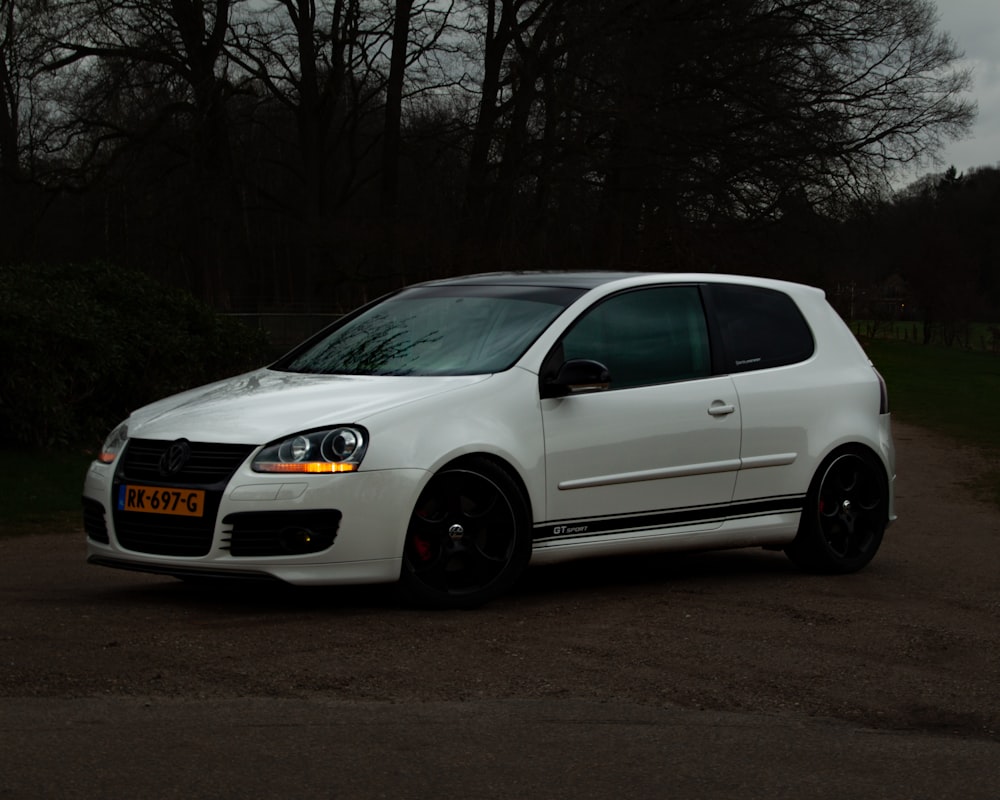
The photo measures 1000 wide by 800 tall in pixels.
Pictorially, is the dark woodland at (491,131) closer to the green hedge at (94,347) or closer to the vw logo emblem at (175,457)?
the green hedge at (94,347)

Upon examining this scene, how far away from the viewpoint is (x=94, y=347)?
1439 centimetres

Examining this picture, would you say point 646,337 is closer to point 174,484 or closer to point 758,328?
point 758,328

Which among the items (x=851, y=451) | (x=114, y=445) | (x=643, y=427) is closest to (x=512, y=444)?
(x=643, y=427)

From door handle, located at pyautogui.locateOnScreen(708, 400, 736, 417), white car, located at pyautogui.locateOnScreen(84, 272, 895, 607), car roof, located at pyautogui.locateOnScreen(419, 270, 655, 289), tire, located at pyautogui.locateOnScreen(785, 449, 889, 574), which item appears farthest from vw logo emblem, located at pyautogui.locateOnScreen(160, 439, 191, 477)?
tire, located at pyautogui.locateOnScreen(785, 449, 889, 574)

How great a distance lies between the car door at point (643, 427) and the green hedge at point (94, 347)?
23.6 ft

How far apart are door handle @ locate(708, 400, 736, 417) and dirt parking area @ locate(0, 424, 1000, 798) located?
0.90 meters

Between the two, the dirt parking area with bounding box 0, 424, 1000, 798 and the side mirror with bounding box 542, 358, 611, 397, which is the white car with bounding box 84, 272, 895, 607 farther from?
the dirt parking area with bounding box 0, 424, 1000, 798

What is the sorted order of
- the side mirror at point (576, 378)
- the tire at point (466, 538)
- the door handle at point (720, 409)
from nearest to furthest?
the tire at point (466, 538) < the side mirror at point (576, 378) < the door handle at point (720, 409)

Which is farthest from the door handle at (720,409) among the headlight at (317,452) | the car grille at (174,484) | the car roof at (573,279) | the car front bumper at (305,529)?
the car grille at (174,484)

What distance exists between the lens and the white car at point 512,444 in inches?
268

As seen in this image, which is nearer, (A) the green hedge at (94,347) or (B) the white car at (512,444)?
(B) the white car at (512,444)

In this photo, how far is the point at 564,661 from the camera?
19.9ft

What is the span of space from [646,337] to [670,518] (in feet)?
→ 3.04

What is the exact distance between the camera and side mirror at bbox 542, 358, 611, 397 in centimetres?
749
